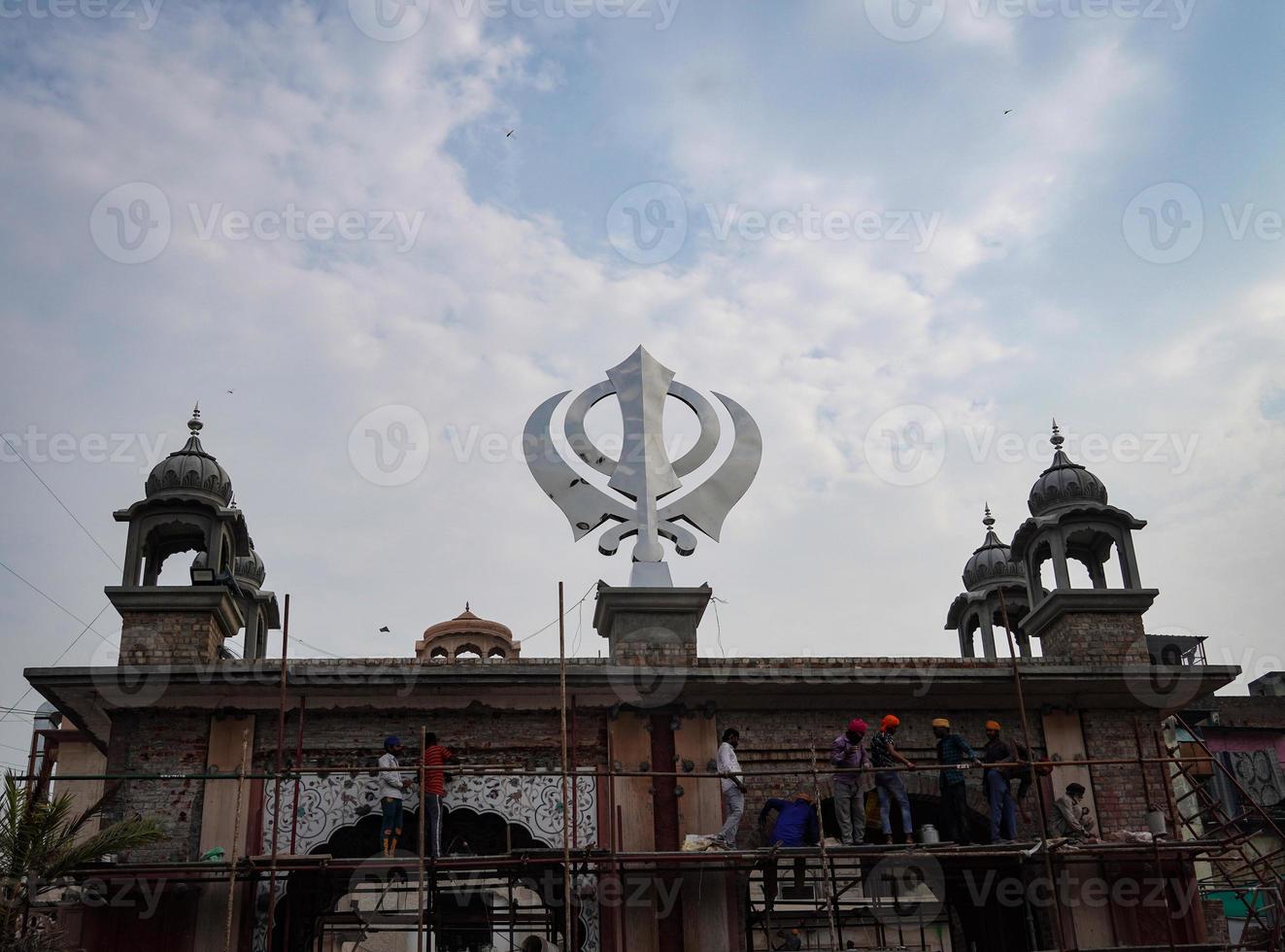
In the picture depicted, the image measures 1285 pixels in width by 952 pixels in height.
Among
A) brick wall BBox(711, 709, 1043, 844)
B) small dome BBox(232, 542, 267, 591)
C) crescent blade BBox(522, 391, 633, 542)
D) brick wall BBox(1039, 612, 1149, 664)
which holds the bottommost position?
brick wall BBox(711, 709, 1043, 844)

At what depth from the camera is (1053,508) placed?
18.9 m

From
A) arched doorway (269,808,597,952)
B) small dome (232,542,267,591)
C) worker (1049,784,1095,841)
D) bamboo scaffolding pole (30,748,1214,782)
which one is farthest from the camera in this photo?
small dome (232,542,267,591)

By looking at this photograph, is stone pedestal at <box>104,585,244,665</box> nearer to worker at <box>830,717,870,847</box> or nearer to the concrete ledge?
worker at <box>830,717,870,847</box>

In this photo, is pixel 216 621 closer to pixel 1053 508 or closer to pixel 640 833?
pixel 640 833

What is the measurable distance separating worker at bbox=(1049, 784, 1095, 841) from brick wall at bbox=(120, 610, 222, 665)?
32.7ft

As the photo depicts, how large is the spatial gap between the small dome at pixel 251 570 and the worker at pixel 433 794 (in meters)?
10.1

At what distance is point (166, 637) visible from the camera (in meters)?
16.7

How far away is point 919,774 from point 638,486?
4.97 m

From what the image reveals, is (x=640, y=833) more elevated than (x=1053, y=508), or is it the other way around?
(x=1053, y=508)

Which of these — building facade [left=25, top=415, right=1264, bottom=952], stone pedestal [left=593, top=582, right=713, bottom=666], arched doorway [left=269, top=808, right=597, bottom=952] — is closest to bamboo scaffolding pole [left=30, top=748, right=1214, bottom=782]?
building facade [left=25, top=415, right=1264, bottom=952]

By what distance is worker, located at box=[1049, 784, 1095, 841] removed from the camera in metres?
15.6

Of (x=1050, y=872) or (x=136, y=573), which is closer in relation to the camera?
(x=1050, y=872)

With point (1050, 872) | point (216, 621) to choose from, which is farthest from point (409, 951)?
point (1050, 872)

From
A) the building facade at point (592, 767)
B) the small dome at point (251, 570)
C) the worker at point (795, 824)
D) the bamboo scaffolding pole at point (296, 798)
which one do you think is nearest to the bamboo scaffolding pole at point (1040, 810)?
the building facade at point (592, 767)
